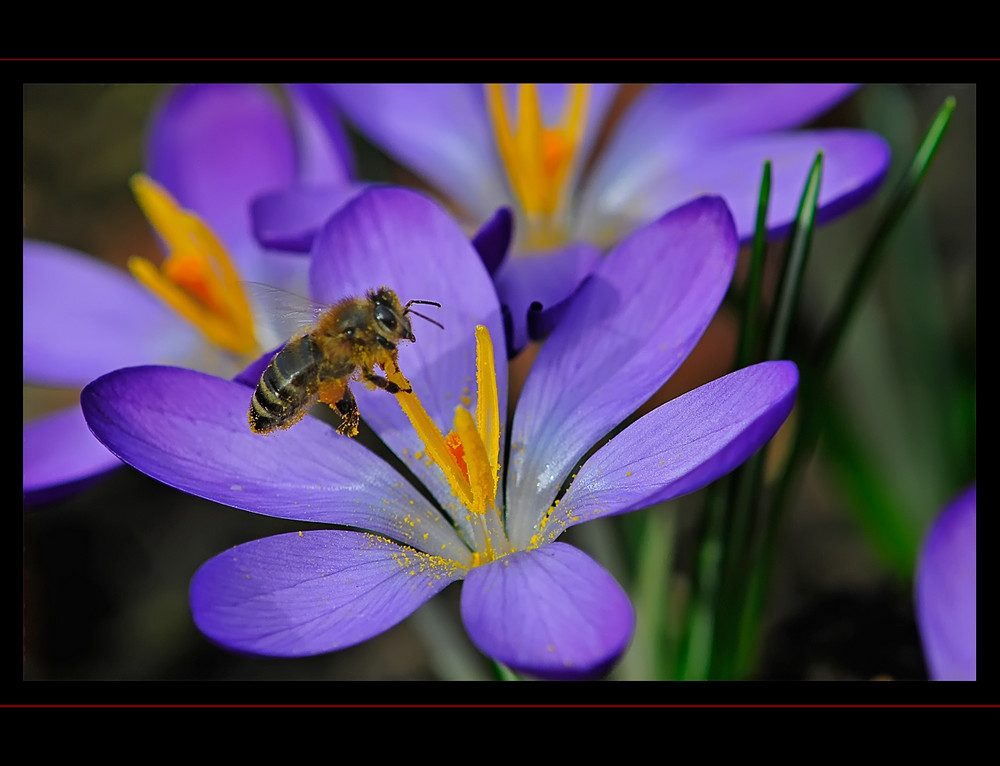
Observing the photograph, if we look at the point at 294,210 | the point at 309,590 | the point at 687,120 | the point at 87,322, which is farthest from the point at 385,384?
the point at 687,120

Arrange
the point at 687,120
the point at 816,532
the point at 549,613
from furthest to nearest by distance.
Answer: the point at 816,532 → the point at 687,120 → the point at 549,613

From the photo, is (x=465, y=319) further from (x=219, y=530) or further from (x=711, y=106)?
(x=219, y=530)

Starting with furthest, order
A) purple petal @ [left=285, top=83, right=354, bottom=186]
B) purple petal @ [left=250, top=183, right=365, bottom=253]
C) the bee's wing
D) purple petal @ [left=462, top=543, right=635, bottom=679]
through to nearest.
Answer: purple petal @ [left=285, top=83, right=354, bottom=186]
purple petal @ [left=250, top=183, right=365, bottom=253]
the bee's wing
purple petal @ [left=462, top=543, right=635, bottom=679]

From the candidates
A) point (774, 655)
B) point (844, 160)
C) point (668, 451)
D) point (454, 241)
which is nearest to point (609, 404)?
point (668, 451)

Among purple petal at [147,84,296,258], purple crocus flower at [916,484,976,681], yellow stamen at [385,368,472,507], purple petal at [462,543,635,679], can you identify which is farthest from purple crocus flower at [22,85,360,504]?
purple crocus flower at [916,484,976,681]

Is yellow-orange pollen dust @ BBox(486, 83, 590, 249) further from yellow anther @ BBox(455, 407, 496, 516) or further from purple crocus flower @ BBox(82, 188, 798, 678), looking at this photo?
yellow anther @ BBox(455, 407, 496, 516)

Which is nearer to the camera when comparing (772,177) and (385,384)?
(385,384)

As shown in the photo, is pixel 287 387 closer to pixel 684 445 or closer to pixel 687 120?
pixel 684 445
